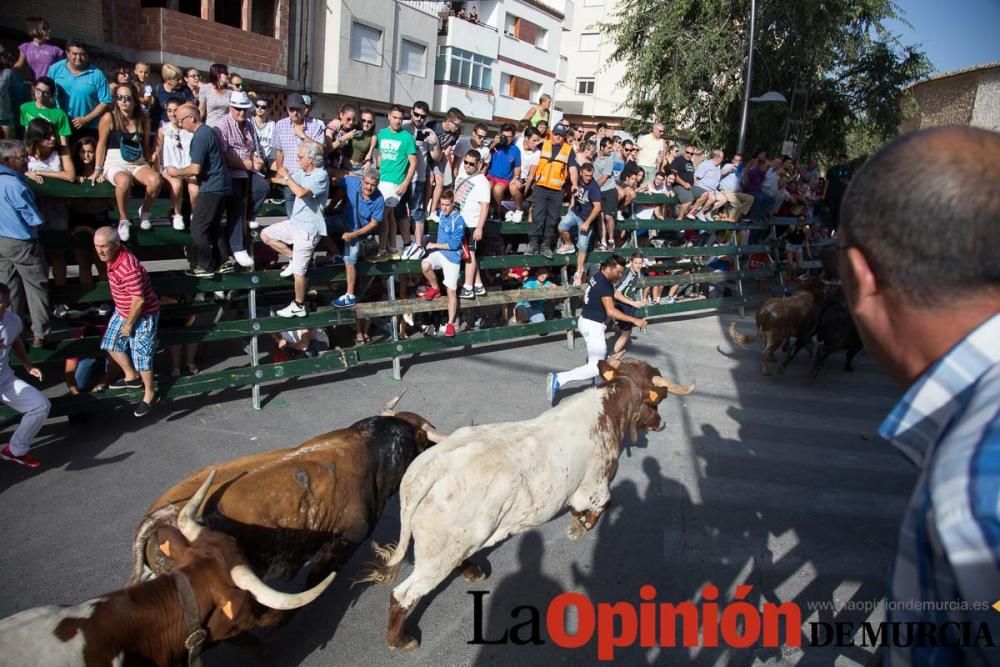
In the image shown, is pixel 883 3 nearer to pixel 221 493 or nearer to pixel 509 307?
pixel 509 307

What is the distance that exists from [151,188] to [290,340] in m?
2.32

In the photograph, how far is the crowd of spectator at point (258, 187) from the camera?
5.98 meters

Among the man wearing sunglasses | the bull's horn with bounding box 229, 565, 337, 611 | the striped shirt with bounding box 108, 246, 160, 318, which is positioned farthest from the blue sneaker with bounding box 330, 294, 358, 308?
the man wearing sunglasses

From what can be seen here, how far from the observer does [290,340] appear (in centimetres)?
798

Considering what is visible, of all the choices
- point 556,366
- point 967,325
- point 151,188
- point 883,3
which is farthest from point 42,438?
point 883,3

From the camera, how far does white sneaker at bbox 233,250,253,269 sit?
709 centimetres

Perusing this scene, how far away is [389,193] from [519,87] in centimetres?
3504

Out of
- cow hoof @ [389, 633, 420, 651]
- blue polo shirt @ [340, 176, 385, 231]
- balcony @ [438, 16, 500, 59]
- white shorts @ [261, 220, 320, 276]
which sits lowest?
cow hoof @ [389, 633, 420, 651]

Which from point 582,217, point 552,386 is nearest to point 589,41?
point 582,217

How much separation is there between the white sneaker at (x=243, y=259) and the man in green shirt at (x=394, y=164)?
200 centimetres

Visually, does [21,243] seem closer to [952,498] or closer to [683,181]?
[952,498]

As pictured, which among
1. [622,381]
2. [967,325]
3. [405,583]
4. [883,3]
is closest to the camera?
[967,325]

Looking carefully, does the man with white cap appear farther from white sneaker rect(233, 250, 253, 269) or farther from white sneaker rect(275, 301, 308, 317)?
white sneaker rect(275, 301, 308, 317)

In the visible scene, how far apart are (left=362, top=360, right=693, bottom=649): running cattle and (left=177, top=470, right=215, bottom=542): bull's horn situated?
1.20 meters
